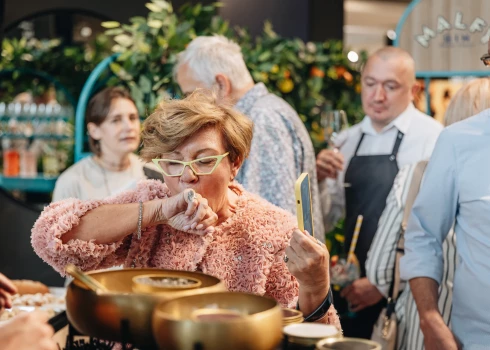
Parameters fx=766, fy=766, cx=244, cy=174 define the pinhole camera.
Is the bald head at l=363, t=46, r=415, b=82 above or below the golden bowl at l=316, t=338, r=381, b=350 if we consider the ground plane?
above

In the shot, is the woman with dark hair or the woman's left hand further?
the woman with dark hair

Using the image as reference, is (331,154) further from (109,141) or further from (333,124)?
(109,141)

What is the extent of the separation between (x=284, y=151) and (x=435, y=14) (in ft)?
8.03

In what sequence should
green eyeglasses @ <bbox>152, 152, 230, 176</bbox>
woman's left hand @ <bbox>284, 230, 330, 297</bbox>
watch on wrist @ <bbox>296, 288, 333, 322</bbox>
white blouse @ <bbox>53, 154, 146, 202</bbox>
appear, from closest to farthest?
woman's left hand @ <bbox>284, 230, 330, 297</bbox> < watch on wrist @ <bbox>296, 288, 333, 322</bbox> < green eyeglasses @ <bbox>152, 152, 230, 176</bbox> < white blouse @ <bbox>53, 154, 146, 202</bbox>

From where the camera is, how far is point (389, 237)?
342 centimetres

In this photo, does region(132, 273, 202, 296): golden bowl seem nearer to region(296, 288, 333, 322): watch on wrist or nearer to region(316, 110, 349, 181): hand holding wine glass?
region(296, 288, 333, 322): watch on wrist

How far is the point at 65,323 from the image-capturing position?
10.0 ft

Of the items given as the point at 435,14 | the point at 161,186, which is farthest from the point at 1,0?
the point at 161,186

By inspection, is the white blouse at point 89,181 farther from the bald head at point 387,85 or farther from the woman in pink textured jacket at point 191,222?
the woman in pink textured jacket at point 191,222

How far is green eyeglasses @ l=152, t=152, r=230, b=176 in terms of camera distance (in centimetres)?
218

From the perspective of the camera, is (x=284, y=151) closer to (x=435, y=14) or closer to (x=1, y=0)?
(x=435, y=14)

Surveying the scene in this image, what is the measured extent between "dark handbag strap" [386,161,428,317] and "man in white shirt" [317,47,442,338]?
672mm

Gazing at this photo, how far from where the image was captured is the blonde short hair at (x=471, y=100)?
10.7 feet

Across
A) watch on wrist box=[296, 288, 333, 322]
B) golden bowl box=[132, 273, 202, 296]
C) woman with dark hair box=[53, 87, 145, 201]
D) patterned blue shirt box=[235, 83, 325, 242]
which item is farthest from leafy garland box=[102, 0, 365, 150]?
golden bowl box=[132, 273, 202, 296]
